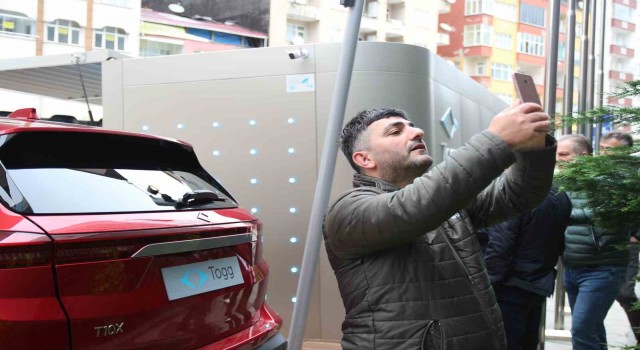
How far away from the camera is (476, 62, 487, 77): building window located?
56.9m

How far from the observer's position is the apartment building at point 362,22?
1791 inches

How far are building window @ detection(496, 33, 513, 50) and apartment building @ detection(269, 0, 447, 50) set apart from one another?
192 inches

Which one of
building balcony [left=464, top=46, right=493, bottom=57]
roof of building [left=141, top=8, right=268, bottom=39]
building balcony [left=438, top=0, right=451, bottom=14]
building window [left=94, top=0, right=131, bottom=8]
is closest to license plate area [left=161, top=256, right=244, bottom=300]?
building window [left=94, top=0, right=131, bottom=8]

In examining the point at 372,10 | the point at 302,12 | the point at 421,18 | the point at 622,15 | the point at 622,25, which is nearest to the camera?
the point at 302,12

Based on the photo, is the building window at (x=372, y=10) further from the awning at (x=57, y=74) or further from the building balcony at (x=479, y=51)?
the awning at (x=57, y=74)

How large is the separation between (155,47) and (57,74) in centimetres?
3517

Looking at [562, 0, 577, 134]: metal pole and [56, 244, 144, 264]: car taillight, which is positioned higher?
[562, 0, 577, 134]: metal pole

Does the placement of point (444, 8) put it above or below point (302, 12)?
above

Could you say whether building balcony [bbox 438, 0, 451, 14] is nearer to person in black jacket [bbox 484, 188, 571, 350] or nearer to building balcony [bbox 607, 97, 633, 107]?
person in black jacket [bbox 484, 188, 571, 350]

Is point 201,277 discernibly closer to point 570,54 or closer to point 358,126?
point 358,126

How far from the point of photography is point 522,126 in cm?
182

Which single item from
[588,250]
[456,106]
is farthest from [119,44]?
[588,250]

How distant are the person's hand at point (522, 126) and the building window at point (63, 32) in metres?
36.2

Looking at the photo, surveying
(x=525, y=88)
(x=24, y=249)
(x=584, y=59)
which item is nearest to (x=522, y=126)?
(x=525, y=88)
